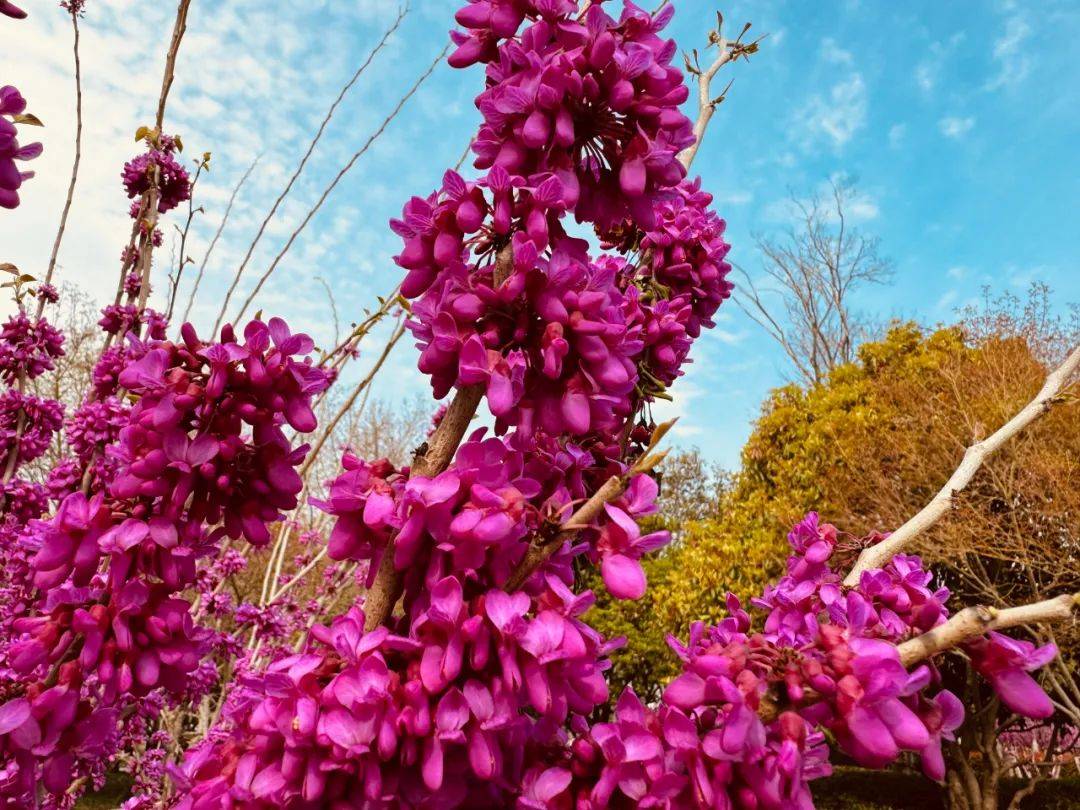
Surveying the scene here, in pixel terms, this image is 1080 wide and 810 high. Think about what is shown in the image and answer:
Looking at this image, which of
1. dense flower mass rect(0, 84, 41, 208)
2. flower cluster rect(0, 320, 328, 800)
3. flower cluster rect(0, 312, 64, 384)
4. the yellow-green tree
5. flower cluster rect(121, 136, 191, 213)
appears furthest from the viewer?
the yellow-green tree

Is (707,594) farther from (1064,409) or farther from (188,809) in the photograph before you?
(188,809)

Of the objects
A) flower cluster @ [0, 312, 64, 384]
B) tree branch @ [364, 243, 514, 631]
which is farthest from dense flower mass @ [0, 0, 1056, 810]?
flower cluster @ [0, 312, 64, 384]

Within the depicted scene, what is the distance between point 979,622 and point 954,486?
60 centimetres

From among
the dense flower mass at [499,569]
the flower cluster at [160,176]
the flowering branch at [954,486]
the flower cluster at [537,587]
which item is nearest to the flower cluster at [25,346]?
the flower cluster at [160,176]

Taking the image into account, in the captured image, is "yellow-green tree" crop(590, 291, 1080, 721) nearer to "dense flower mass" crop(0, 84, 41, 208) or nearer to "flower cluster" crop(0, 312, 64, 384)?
"flower cluster" crop(0, 312, 64, 384)

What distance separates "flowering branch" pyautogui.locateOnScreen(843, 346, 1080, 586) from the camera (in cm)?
119

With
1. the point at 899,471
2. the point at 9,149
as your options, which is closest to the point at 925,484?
the point at 899,471

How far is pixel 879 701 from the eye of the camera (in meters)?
0.80

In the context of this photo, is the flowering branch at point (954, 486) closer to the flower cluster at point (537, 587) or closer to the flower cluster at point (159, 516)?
the flower cluster at point (537, 587)

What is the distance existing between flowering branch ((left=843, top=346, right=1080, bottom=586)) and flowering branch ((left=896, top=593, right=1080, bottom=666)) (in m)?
0.31

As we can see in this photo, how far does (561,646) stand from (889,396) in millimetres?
10059

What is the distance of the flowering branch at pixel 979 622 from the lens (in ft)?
2.54

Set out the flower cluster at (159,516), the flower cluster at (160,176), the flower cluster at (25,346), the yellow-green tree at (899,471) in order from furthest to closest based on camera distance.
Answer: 1. the yellow-green tree at (899,471)
2. the flower cluster at (25,346)
3. the flower cluster at (160,176)
4. the flower cluster at (159,516)

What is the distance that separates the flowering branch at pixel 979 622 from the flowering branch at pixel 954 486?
1.03 feet
